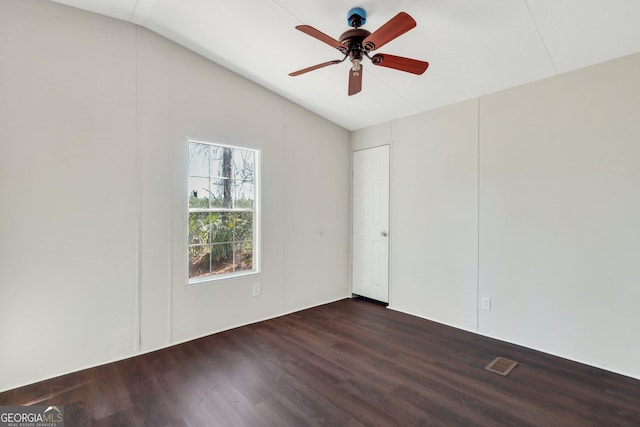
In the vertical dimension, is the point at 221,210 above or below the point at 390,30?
below

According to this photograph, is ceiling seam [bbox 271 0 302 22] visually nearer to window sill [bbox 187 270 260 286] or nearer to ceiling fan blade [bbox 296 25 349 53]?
ceiling fan blade [bbox 296 25 349 53]

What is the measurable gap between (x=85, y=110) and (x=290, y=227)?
7.64ft

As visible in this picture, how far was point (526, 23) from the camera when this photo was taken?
2107mm

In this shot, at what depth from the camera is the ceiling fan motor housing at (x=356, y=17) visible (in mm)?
2121

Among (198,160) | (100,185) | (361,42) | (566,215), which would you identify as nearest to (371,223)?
(566,215)

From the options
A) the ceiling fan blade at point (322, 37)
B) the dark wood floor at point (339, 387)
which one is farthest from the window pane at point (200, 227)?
the ceiling fan blade at point (322, 37)

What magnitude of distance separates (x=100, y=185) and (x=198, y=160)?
0.91 metres

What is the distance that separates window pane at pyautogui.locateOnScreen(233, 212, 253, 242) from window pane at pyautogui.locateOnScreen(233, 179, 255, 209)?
0.34 feet

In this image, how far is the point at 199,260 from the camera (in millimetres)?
3158

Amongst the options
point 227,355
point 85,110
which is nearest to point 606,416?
point 227,355

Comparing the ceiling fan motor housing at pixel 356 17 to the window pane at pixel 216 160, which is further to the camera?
the window pane at pixel 216 160

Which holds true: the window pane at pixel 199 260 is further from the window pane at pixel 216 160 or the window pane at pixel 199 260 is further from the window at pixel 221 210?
the window pane at pixel 216 160

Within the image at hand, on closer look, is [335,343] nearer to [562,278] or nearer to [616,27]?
[562,278]

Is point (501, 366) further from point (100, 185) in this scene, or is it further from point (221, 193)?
point (100, 185)
